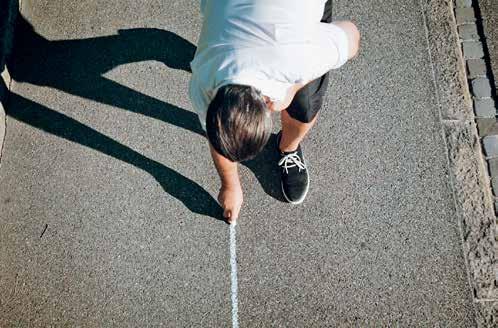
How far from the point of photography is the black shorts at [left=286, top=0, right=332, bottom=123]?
2.63m

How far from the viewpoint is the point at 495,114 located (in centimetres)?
357

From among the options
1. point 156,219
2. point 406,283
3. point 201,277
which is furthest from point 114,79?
point 406,283

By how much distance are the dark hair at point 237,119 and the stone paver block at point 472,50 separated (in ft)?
8.42

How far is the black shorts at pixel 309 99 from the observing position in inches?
104

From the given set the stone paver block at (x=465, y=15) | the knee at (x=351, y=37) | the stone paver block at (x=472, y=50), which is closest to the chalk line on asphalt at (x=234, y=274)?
the knee at (x=351, y=37)

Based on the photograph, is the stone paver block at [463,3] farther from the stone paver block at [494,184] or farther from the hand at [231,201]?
the hand at [231,201]

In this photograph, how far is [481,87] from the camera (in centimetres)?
366

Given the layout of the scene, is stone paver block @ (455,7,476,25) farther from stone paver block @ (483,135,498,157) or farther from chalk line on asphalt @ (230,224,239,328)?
chalk line on asphalt @ (230,224,239,328)

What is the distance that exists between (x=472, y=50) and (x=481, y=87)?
369 mm

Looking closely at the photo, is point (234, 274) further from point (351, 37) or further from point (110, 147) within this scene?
point (351, 37)

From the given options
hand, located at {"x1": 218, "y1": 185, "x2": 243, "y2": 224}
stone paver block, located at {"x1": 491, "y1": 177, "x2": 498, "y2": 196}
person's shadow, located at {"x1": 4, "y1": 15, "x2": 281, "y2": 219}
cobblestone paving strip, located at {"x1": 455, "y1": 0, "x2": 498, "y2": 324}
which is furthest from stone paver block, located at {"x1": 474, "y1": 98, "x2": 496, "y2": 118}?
hand, located at {"x1": 218, "y1": 185, "x2": 243, "y2": 224}

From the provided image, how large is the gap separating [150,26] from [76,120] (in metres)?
1.05

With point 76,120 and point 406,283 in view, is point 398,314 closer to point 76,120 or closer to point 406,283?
point 406,283

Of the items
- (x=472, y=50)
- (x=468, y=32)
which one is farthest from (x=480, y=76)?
(x=468, y=32)
